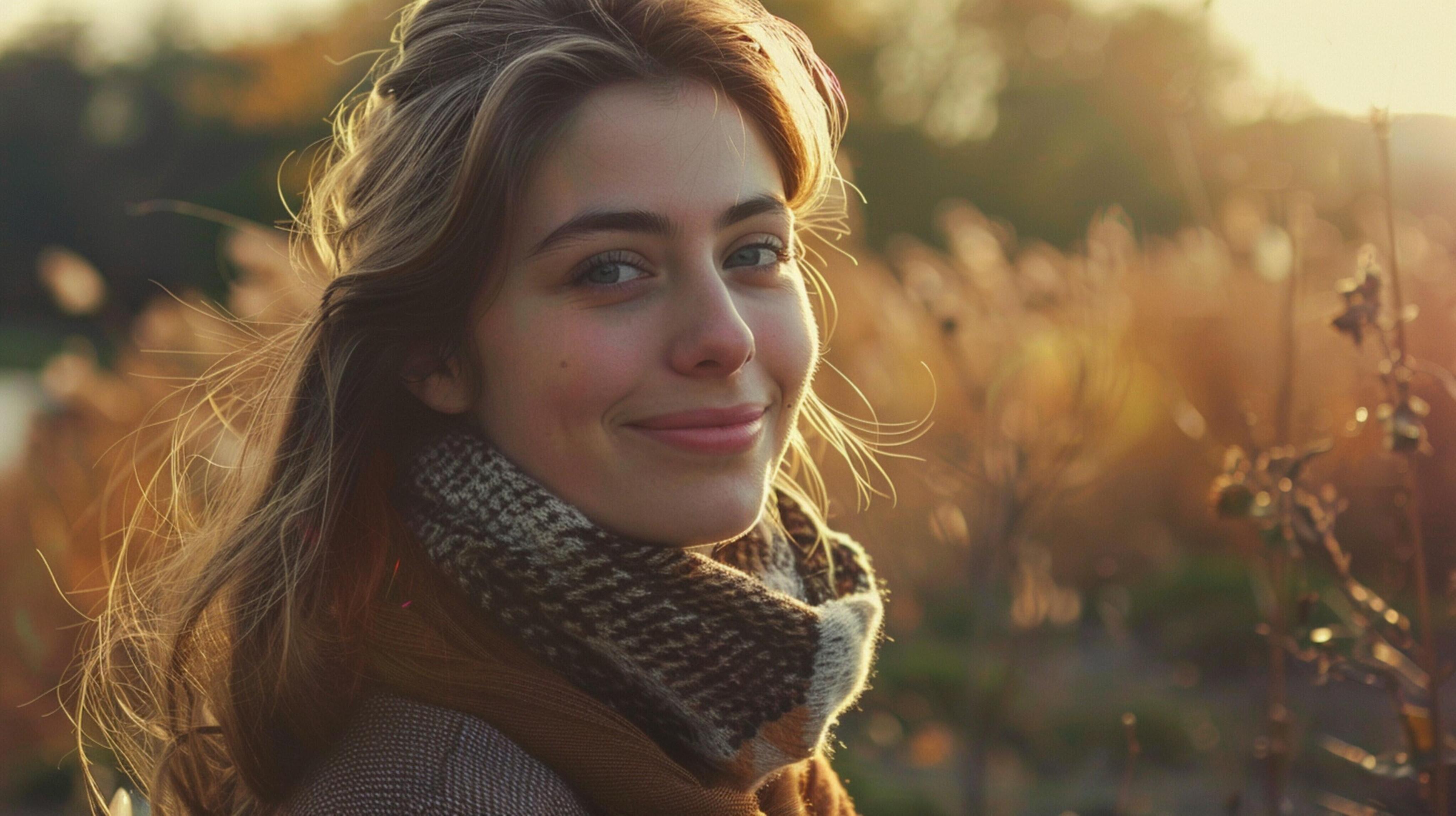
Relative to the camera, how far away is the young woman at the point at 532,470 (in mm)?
1739

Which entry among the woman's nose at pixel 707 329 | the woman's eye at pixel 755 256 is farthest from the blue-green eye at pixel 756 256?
the woman's nose at pixel 707 329

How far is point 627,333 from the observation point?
5.92ft

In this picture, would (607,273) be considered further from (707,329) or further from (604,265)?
(707,329)

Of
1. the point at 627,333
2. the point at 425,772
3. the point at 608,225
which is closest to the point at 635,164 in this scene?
the point at 608,225

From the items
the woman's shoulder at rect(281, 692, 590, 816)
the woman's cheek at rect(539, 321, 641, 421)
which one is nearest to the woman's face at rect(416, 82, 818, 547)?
the woman's cheek at rect(539, 321, 641, 421)

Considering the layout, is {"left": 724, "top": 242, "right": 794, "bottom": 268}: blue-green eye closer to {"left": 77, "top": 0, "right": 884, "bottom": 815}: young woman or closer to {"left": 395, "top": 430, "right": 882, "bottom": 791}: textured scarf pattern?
{"left": 77, "top": 0, "right": 884, "bottom": 815}: young woman

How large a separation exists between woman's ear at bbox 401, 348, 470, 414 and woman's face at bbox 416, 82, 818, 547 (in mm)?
41

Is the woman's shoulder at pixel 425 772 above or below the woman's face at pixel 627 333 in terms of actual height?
below

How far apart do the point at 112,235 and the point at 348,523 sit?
33.0 m

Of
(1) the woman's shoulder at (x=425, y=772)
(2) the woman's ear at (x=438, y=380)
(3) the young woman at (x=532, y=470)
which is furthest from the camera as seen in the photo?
(2) the woman's ear at (x=438, y=380)

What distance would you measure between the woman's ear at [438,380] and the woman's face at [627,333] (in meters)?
0.04

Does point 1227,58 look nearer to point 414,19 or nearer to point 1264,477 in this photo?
point 1264,477

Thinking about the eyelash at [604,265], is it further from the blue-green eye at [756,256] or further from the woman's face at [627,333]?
the blue-green eye at [756,256]

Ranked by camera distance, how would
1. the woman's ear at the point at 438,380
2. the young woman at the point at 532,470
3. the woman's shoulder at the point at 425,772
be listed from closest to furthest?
1. the woman's shoulder at the point at 425,772
2. the young woman at the point at 532,470
3. the woman's ear at the point at 438,380
